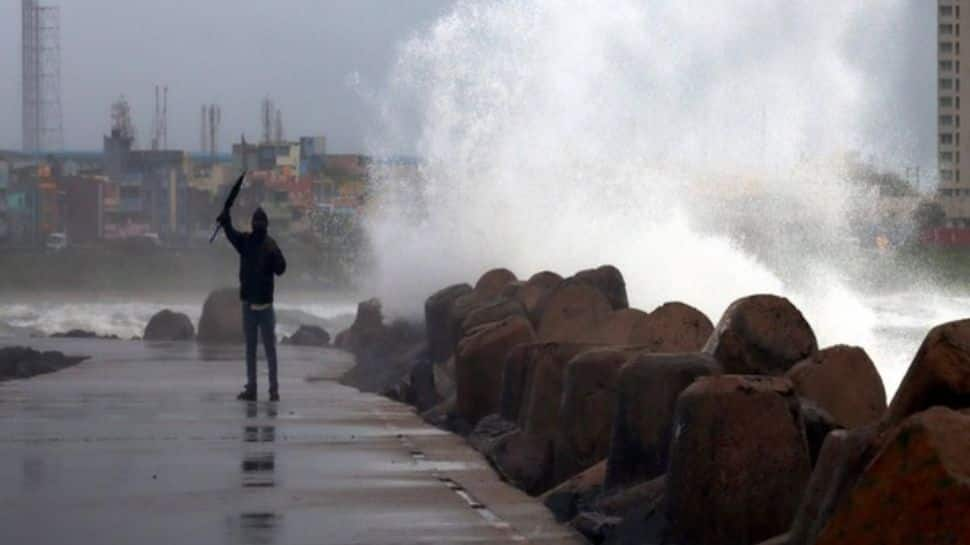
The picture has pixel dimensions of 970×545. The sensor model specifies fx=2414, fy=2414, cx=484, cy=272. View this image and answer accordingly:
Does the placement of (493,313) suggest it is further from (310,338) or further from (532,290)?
(310,338)

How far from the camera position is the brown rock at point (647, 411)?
11.5 meters

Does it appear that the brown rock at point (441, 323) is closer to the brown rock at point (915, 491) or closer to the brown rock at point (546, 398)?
the brown rock at point (546, 398)

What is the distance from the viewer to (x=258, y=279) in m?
A: 19.4

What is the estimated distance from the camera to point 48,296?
119375 millimetres

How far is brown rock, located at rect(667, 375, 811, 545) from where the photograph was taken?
995cm

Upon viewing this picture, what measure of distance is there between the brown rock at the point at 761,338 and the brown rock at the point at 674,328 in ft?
6.10

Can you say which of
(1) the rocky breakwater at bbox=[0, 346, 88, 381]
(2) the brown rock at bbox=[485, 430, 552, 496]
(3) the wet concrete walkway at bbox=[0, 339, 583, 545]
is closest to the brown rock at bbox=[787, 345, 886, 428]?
(3) the wet concrete walkway at bbox=[0, 339, 583, 545]

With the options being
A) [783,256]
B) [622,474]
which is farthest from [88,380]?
[783,256]

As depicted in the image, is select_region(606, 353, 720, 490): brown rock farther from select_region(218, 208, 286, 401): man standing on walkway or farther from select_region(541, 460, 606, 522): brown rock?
select_region(218, 208, 286, 401): man standing on walkway

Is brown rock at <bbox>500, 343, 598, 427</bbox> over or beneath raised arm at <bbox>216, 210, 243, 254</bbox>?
beneath

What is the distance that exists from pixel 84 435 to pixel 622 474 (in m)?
4.96

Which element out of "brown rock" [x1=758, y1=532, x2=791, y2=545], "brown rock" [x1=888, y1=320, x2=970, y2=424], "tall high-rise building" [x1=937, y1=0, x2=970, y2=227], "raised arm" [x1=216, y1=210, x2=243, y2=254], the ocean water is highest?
"tall high-rise building" [x1=937, y1=0, x2=970, y2=227]

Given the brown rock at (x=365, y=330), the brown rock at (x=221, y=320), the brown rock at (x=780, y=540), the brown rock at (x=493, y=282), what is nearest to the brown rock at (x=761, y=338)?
the brown rock at (x=780, y=540)

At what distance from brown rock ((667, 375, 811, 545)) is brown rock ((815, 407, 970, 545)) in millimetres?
2060
